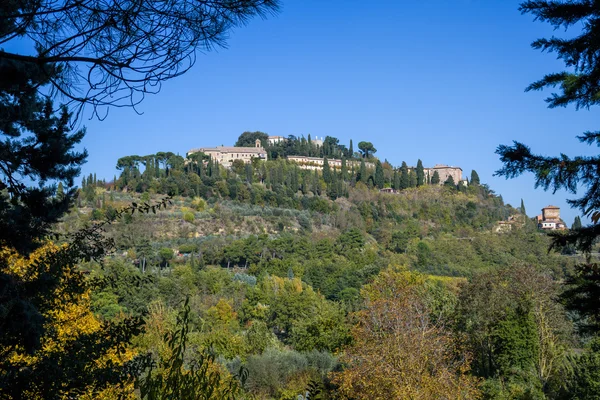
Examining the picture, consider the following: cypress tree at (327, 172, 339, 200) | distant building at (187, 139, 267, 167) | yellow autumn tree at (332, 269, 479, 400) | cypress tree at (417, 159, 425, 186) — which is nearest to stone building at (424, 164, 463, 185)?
cypress tree at (417, 159, 425, 186)

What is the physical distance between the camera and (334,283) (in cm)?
4638

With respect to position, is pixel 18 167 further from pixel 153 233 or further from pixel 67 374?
pixel 153 233

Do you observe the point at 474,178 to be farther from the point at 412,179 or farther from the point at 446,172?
the point at 412,179

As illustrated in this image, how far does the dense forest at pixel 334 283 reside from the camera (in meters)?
13.1

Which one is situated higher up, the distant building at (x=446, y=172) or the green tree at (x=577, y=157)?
the distant building at (x=446, y=172)

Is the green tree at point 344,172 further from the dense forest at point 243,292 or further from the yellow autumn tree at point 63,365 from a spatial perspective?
the yellow autumn tree at point 63,365

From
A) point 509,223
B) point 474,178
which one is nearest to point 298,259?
point 509,223

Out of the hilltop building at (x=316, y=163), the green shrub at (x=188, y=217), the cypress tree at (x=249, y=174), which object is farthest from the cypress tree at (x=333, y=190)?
the green shrub at (x=188, y=217)

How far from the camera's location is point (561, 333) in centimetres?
2020

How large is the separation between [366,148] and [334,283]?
7096 cm

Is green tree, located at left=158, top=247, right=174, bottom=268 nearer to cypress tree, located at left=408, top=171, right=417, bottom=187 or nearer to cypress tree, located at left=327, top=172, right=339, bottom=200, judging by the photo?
cypress tree, located at left=327, top=172, right=339, bottom=200

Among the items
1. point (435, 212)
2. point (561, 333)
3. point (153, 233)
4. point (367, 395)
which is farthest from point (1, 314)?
point (435, 212)

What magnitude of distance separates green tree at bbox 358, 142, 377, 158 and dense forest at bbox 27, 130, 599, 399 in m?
22.3

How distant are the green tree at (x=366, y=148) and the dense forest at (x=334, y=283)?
22.3m
